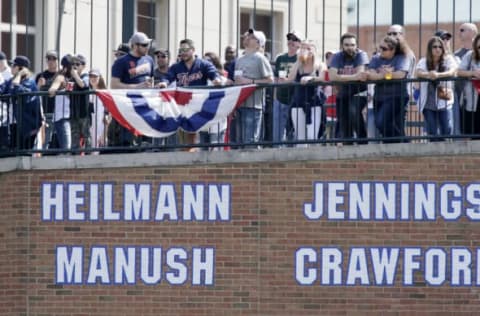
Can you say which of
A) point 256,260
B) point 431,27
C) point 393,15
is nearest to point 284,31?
point 393,15

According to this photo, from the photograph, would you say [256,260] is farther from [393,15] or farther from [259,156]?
[393,15]

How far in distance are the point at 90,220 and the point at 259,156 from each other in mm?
2093

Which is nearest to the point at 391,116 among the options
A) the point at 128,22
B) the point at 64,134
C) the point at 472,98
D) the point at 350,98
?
the point at 350,98

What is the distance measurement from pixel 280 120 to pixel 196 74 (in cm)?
122

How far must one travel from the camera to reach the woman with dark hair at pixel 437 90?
21.5 meters

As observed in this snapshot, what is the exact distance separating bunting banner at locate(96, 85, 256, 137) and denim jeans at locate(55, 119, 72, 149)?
1.71ft

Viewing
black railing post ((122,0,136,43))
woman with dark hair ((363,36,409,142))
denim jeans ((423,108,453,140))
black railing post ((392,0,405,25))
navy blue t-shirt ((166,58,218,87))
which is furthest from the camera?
black railing post ((122,0,136,43))

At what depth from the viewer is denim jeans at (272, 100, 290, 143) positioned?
866 inches

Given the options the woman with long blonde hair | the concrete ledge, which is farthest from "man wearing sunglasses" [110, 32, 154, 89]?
the woman with long blonde hair

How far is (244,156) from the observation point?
21.8 metres

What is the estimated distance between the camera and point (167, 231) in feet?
71.9

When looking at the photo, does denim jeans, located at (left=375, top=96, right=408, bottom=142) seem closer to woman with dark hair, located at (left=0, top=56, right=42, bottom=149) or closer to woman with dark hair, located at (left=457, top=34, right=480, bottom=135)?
woman with dark hair, located at (left=457, top=34, right=480, bottom=135)

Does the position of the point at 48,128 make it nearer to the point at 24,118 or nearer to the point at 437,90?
the point at 24,118

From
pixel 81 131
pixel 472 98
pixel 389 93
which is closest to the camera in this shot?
pixel 472 98
